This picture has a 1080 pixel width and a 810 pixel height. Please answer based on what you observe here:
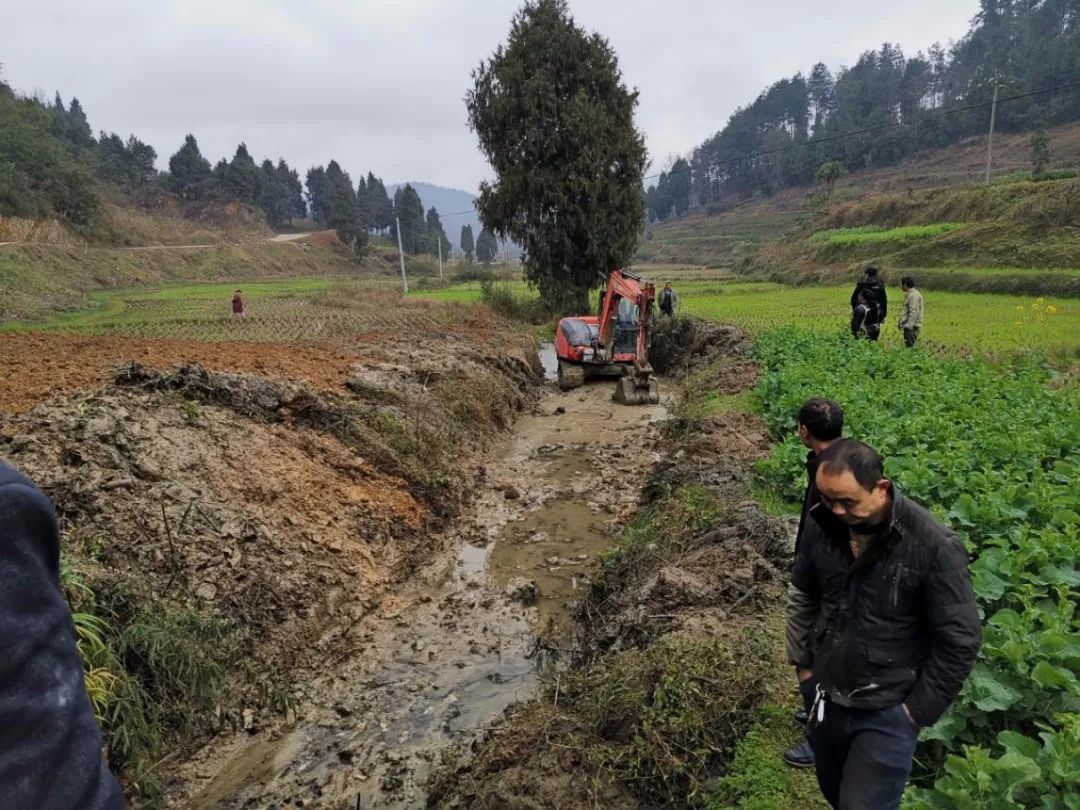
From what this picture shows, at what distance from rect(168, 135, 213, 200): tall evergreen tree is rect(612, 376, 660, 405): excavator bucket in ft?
243

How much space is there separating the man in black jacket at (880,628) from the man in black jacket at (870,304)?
11520mm

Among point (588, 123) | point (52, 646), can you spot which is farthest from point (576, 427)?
point (588, 123)

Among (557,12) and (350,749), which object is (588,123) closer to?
(557,12)

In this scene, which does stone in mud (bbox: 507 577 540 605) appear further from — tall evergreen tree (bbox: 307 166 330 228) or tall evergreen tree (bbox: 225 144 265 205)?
tall evergreen tree (bbox: 307 166 330 228)

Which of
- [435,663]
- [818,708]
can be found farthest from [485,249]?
[818,708]

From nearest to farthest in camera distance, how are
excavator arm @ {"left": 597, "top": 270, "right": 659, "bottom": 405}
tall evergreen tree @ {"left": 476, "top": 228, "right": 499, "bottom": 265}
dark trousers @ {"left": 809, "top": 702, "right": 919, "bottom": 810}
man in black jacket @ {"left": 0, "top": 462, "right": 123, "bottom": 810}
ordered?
man in black jacket @ {"left": 0, "top": 462, "right": 123, "bottom": 810}
dark trousers @ {"left": 809, "top": 702, "right": 919, "bottom": 810}
excavator arm @ {"left": 597, "top": 270, "right": 659, "bottom": 405}
tall evergreen tree @ {"left": 476, "top": 228, "right": 499, "bottom": 265}

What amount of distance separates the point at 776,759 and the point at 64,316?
88.2 ft

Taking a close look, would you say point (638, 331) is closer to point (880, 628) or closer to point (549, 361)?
point (549, 361)

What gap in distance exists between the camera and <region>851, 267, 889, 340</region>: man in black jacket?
1321cm

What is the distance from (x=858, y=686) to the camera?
107 inches

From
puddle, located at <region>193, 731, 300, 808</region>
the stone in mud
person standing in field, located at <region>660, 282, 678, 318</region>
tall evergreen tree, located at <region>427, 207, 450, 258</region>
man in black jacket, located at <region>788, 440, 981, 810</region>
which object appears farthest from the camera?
tall evergreen tree, located at <region>427, 207, 450, 258</region>

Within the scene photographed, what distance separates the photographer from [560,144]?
25.3 m

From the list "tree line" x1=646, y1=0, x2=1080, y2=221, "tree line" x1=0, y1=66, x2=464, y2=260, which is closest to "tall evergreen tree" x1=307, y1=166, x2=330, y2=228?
"tree line" x1=0, y1=66, x2=464, y2=260

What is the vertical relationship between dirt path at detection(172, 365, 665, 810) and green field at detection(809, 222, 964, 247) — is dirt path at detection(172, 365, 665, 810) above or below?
below
